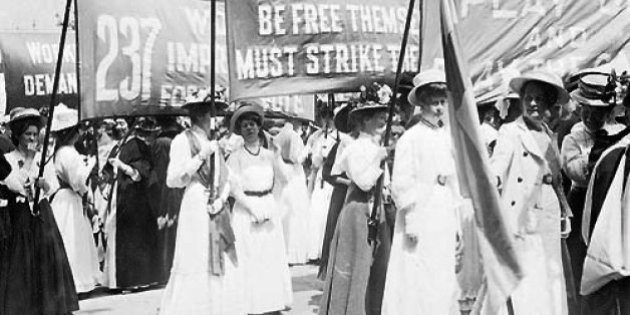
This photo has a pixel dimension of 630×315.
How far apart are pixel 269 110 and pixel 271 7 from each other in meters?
2.48

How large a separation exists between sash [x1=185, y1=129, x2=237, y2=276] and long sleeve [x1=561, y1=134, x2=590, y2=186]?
2.54m

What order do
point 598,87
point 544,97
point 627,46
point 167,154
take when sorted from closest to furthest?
point 544,97 < point 598,87 < point 627,46 < point 167,154

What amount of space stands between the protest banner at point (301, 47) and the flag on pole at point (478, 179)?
2821mm

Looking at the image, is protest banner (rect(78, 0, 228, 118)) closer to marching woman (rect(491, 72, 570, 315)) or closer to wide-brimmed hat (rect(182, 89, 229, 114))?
wide-brimmed hat (rect(182, 89, 229, 114))

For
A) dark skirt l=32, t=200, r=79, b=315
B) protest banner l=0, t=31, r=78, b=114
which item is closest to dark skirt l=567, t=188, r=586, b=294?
dark skirt l=32, t=200, r=79, b=315

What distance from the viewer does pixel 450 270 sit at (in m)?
5.84

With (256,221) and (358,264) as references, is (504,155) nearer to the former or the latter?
(358,264)

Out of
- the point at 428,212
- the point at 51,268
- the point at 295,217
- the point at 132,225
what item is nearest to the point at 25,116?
the point at 51,268

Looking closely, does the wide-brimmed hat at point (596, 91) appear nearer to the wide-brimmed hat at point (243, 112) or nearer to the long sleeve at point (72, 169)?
the wide-brimmed hat at point (243, 112)

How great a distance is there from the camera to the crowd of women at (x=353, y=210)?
18.1 feet

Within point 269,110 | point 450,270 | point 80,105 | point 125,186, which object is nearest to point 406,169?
point 450,270

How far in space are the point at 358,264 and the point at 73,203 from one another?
12.8 feet

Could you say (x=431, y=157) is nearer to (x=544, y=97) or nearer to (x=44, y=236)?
(x=544, y=97)

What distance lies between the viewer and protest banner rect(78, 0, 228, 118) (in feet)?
24.1
